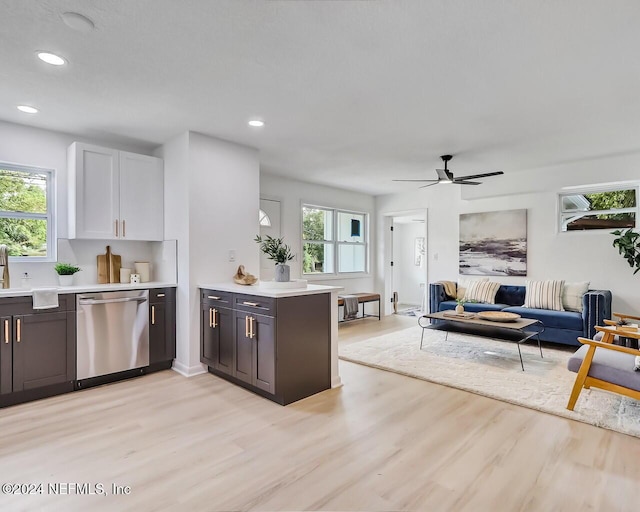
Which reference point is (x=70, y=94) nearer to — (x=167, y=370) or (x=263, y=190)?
(x=167, y=370)

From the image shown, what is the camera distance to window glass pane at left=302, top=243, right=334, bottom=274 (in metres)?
6.62

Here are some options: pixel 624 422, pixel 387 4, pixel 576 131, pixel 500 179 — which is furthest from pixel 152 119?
pixel 500 179

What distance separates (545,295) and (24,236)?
247 inches

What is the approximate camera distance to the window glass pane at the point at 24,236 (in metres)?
3.58

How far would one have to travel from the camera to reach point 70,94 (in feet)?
9.66

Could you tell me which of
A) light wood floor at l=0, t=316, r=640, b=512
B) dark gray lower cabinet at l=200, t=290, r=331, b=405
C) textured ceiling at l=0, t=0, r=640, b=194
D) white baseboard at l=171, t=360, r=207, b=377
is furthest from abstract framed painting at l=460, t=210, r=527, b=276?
white baseboard at l=171, t=360, r=207, b=377

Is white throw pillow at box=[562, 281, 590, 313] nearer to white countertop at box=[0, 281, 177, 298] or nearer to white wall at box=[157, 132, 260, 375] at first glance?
white wall at box=[157, 132, 260, 375]

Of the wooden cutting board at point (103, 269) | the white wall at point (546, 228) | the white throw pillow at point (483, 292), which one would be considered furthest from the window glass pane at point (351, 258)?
the wooden cutting board at point (103, 269)

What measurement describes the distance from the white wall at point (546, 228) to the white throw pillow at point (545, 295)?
39 centimetres

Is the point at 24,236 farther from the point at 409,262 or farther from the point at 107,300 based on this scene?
the point at 409,262

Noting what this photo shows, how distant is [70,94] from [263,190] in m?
3.14

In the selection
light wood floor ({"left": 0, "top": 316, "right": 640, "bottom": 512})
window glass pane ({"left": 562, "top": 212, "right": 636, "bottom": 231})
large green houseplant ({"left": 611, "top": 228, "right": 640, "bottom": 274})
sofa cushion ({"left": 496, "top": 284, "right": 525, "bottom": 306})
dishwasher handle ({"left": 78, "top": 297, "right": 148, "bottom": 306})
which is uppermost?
window glass pane ({"left": 562, "top": 212, "right": 636, "bottom": 231})

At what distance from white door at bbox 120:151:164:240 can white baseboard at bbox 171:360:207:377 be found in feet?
4.68

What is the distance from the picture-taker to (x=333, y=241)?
7109 millimetres
